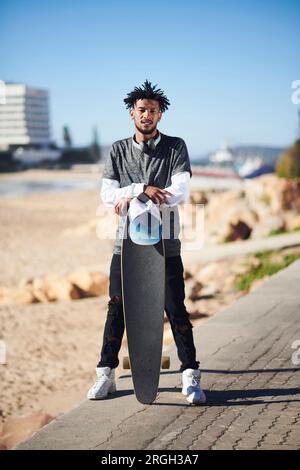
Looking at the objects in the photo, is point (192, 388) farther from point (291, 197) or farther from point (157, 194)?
point (291, 197)

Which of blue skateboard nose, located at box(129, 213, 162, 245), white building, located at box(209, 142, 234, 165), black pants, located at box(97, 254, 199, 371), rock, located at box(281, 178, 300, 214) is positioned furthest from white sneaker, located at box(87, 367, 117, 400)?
white building, located at box(209, 142, 234, 165)

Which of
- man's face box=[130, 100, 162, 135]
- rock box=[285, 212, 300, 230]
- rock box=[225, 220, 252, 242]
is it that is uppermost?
man's face box=[130, 100, 162, 135]

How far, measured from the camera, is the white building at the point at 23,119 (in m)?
94.2

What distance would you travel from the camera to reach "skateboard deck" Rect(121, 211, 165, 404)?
3.48 meters

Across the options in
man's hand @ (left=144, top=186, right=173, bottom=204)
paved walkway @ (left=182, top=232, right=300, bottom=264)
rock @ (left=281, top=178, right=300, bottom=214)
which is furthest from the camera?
rock @ (left=281, top=178, right=300, bottom=214)

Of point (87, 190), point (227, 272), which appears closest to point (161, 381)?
point (227, 272)

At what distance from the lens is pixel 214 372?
13.9ft

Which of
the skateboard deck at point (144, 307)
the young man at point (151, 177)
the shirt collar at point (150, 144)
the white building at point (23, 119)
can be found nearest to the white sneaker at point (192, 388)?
the young man at point (151, 177)

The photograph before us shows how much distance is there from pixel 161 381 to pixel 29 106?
102 meters

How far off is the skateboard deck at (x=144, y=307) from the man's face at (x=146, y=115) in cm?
49

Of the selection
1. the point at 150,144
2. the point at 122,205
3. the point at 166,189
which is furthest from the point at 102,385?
the point at 150,144

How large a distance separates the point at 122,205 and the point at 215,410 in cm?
121

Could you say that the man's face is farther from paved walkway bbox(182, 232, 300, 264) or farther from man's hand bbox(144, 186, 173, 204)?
paved walkway bbox(182, 232, 300, 264)

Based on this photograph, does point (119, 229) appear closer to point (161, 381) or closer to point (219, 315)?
point (161, 381)
